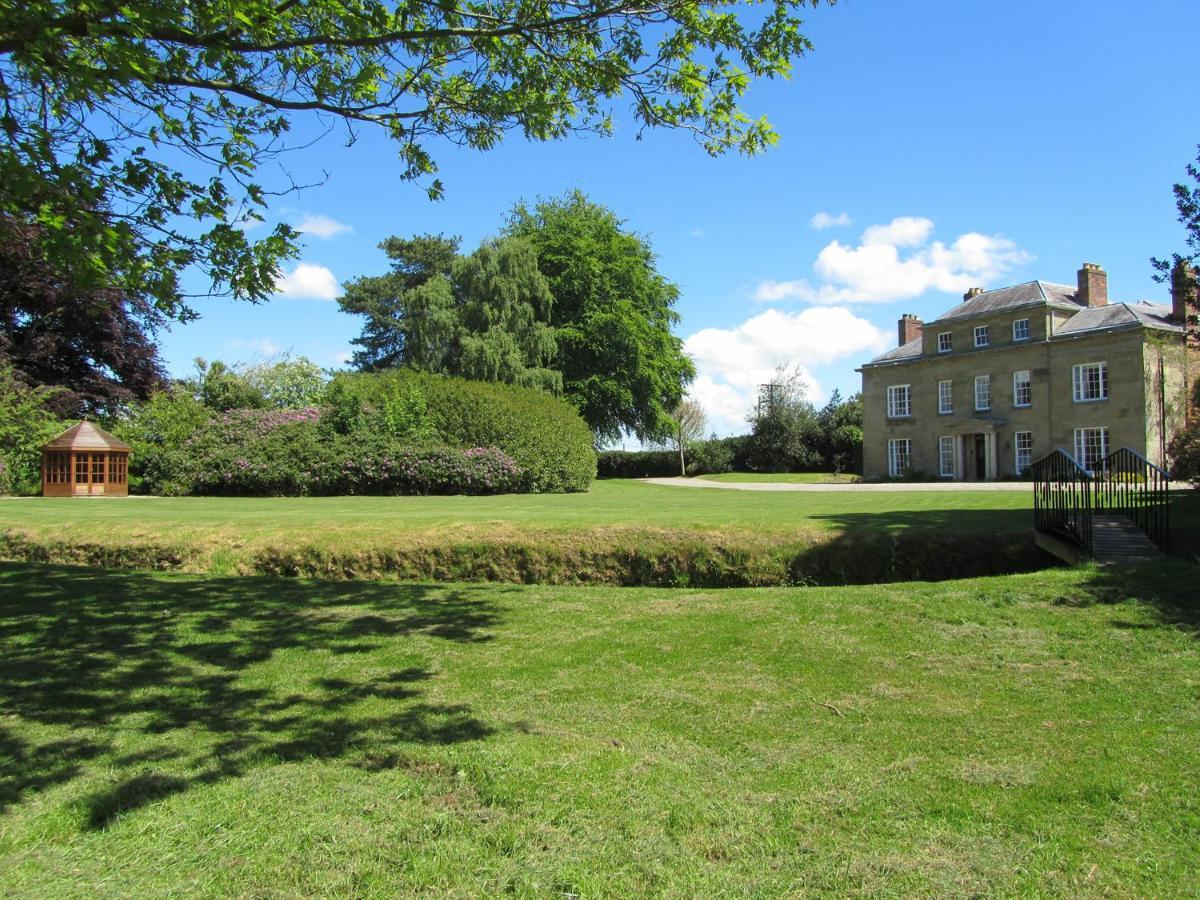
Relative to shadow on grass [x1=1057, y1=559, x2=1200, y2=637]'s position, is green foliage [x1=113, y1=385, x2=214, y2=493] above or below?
above

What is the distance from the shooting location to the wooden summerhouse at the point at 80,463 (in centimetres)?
2320

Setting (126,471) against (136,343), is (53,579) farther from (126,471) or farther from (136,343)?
(136,343)

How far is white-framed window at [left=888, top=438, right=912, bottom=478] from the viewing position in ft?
134

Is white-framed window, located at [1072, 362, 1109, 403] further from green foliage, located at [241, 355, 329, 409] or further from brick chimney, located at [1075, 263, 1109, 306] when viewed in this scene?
green foliage, located at [241, 355, 329, 409]

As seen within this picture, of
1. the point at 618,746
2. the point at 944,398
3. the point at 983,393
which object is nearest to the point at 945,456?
the point at 944,398

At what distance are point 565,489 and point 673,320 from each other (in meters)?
23.4

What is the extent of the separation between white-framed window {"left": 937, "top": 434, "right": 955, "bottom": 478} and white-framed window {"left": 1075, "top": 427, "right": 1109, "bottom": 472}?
5.91 metres

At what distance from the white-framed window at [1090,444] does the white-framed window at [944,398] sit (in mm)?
6337

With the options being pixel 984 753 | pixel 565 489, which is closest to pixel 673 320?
pixel 565 489

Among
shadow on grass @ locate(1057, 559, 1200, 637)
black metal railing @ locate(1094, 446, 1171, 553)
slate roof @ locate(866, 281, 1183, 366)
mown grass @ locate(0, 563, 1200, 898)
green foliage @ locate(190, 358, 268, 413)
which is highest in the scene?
slate roof @ locate(866, 281, 1183, 366)

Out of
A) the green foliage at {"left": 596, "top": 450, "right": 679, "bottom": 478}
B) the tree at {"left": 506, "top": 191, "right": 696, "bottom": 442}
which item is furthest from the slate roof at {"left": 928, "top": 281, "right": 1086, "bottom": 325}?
the green foliage at {"left": 596, "top": 450, "right": 679, "bottom": 478}

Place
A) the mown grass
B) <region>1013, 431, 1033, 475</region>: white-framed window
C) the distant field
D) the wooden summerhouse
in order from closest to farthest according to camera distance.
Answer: the mown grass < the wooden summerhouse < <region>1013, 431, 1033, 475</region>: white-framed window < the distant field

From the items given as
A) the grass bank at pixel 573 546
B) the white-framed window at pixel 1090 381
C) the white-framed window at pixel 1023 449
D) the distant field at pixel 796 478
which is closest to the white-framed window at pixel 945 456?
the white-framed window at pixel 1023 449

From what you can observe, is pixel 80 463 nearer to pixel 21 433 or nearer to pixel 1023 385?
pixel 21 433
